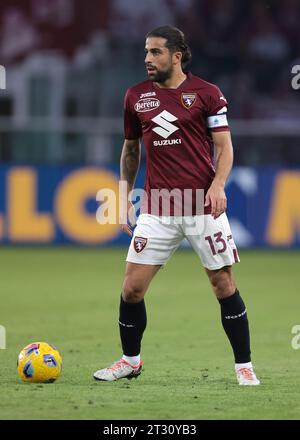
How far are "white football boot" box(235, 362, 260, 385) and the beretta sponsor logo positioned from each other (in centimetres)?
185

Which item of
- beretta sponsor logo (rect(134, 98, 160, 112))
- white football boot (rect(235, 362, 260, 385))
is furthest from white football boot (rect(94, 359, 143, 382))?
beretta sponsor logo (rect(134, 98, 160, 112))

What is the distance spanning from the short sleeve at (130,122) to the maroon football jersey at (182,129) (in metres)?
0.09

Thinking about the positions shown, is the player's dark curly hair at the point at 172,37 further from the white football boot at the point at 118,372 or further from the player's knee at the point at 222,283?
the white football boot at the point at 118,372

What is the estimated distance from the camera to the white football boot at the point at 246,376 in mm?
7086

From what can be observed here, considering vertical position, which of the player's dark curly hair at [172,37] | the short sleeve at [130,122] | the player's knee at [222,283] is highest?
the player's dark curly hair at [172,37]

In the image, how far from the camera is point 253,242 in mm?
18438

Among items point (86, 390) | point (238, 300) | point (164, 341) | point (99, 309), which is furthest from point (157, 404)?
point (99, 309)

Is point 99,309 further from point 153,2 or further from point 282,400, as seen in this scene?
point 153,2

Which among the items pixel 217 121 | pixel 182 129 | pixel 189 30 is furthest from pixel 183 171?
pixel 189 30

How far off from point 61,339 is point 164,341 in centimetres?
92

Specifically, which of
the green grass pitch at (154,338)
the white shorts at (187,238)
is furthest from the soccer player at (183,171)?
the green grass pitch at (154,338)

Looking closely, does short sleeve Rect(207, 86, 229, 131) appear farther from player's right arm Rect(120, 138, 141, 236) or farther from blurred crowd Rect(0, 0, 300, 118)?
blurred crowd Rect(0, 0, 300, 118)

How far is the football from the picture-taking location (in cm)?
714

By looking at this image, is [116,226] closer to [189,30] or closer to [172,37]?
[189,30]
